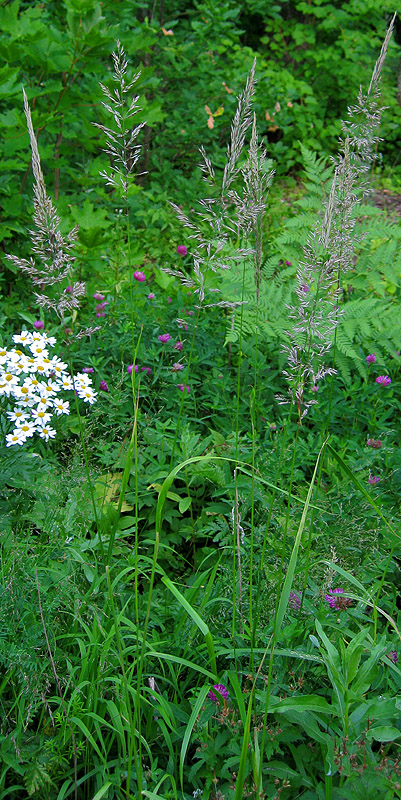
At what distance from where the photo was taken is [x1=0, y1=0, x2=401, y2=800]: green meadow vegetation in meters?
1.45

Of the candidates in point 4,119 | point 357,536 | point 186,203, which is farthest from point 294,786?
point 186,203

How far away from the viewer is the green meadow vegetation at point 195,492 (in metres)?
1.45

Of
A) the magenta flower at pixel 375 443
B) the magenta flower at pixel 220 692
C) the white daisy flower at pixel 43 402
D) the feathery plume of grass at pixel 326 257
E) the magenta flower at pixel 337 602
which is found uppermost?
the feathery plume of grass at pixel 326 257

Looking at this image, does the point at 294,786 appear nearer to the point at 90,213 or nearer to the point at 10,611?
the point at 10,611

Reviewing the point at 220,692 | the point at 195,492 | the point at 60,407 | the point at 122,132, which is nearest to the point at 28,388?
the point at 60,407

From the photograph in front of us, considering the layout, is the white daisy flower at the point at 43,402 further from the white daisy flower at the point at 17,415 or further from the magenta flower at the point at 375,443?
the magenta flower at the point at 375,443

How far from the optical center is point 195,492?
2.48 meters

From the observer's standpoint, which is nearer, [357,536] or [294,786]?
[294,786]

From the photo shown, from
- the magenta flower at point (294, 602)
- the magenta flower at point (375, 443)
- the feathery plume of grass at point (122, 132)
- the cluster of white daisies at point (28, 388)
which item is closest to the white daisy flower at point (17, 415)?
the cluster of white daisies at point (28, 388)

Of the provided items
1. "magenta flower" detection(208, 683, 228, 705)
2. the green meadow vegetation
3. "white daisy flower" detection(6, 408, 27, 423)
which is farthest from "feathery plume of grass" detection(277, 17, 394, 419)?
"white daisy flower" detection(6, 408, 27, 423)

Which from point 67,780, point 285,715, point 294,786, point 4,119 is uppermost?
point 4,119

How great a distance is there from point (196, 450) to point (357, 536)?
64 cm

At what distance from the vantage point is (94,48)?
3299mm

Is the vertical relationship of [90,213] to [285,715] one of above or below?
above
